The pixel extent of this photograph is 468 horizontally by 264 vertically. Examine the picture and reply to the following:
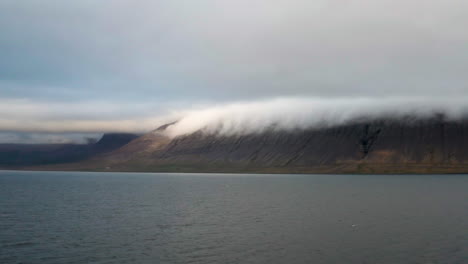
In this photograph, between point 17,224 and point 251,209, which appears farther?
point 251,209

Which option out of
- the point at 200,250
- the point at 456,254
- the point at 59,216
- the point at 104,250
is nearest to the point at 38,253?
the point at 104,250

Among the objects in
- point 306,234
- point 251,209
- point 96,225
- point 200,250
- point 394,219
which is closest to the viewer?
point 200,250

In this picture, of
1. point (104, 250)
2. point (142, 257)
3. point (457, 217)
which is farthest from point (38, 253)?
point (457, 217)

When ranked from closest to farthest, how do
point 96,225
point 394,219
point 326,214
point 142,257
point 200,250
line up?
point 142,257, point 200,250, point 96,225, point 394,219, point 326,214

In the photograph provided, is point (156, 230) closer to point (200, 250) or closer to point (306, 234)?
point (200, 250)

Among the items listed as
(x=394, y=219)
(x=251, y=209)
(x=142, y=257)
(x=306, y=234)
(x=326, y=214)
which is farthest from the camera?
(x=251, y=209)

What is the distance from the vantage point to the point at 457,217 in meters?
94.8

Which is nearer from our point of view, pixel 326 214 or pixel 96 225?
pixel 96 225

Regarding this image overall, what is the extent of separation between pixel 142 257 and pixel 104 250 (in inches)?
271

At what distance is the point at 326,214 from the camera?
332 ft

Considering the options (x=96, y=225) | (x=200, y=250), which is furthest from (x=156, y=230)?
(x=200, y=250)

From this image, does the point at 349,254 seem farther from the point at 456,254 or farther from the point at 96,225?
the point at 96,225

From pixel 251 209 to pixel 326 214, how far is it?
20048 millimetres

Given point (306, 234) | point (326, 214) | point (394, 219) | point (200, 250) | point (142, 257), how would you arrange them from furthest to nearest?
1. point (326, 214)
2. point (394, 219)
3. point (306, 234)
4. point (200, 250)
5. point (142, 257)
